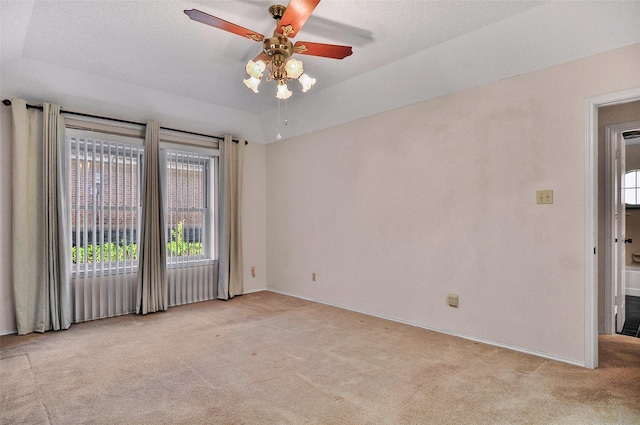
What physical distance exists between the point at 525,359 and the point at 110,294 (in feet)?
14.2

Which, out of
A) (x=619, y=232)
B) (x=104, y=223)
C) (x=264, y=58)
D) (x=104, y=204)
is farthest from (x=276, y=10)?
(x=619, y=232)

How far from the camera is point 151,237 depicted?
429 cm

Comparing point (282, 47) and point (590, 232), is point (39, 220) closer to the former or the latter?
point (282, 47)

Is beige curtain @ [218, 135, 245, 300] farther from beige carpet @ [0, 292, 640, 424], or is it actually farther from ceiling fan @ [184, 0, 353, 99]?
ceiling fan @ [184, 0, 353, 99]

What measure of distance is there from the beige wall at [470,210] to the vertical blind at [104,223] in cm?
228

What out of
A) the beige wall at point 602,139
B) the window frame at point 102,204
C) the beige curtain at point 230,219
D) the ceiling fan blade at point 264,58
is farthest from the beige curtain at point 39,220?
the beige wall at point 602,139

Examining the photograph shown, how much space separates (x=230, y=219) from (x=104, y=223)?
1.56 m

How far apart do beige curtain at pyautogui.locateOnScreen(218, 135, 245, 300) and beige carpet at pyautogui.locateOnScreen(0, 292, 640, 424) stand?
1309 millimetres

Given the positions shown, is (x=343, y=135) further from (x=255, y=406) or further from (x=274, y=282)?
(x=255, y=406)

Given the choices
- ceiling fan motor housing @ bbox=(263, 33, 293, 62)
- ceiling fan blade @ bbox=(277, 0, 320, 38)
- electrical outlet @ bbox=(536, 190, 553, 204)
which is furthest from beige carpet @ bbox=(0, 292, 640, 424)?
ceiling fan blade @ bbox=(277, 0, 320, 38)

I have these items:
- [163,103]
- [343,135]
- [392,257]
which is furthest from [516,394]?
[163,103]

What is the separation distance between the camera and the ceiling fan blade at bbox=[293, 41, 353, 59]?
2372 millimetres

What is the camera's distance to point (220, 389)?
2.37 metres

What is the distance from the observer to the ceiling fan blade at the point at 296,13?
1971mm
